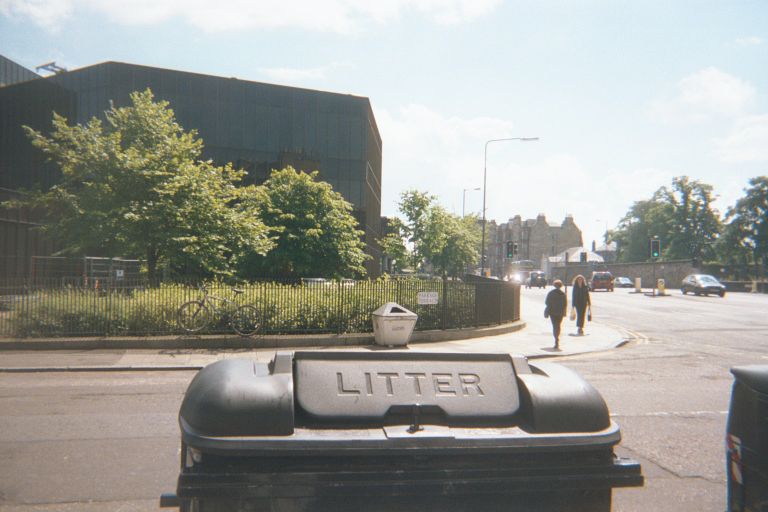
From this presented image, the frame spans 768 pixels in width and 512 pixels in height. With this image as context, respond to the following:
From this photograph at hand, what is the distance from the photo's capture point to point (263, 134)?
46.5 metres

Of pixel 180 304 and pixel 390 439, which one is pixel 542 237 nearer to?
pixel 180 304

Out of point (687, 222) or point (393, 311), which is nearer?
point (393, 311)

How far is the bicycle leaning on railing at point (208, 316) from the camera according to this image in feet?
47.5

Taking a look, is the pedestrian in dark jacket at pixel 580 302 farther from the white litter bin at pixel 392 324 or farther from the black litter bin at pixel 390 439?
the black litter bin at pixel 390 439

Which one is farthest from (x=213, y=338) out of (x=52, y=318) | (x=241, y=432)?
(x=241, y=432)

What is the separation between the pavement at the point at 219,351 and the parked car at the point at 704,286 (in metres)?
26.7

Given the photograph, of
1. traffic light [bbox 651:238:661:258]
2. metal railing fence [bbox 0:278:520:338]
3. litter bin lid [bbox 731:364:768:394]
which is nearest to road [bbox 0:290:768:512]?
litter bin lid [bbox 731:364:768:394]

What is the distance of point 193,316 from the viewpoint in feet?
47.6

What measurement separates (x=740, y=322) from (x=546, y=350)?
13056 millimetres

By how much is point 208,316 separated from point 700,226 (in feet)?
276

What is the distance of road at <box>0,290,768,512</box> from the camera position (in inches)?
177

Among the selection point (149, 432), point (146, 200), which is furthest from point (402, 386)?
point (146, 200)

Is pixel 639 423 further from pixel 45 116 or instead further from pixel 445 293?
pixel 45 116

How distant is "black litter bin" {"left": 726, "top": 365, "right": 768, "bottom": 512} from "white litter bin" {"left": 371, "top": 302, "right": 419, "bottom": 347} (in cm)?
1135
